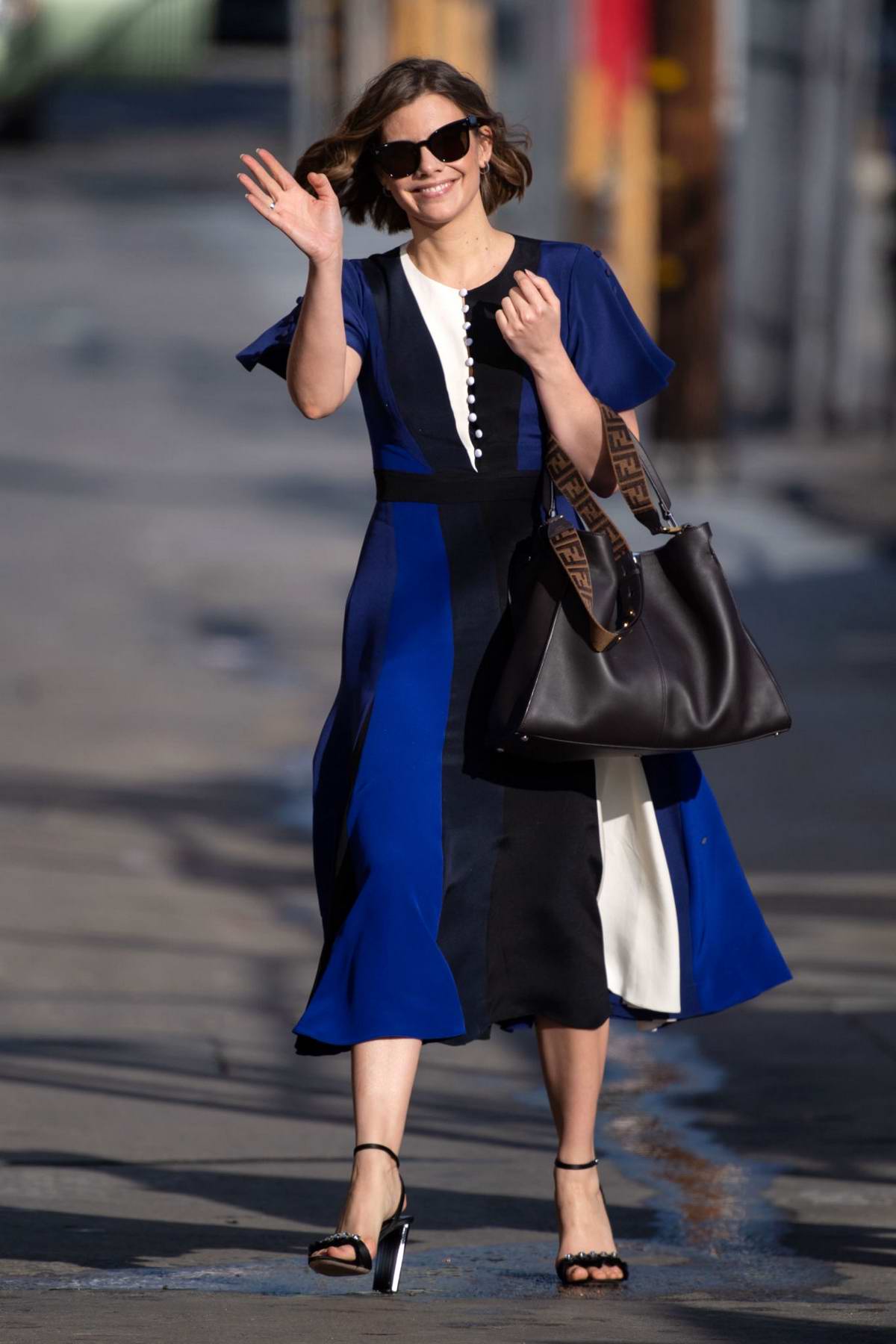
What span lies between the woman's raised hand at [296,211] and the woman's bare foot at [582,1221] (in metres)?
1.49

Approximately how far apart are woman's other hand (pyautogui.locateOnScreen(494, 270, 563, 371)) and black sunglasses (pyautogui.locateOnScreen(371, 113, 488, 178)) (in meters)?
0.23

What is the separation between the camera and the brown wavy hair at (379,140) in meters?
3.87

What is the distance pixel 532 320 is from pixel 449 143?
32cm

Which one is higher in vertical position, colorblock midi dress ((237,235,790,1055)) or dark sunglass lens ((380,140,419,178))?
dark sunglass lens ((380,140,419,178))

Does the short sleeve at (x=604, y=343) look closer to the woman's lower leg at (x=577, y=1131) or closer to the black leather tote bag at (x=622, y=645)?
the black leather tote bag at (x=622, y=645)

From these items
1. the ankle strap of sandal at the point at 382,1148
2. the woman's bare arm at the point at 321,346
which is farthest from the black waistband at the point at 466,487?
the ankle strap of sandal at the point at 382,1148

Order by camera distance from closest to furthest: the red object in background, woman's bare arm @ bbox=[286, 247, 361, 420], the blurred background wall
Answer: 1. woman's bare arm @ bbox=[286, 247, 361, 420]
2. the blurred background wall
3. the red object in background

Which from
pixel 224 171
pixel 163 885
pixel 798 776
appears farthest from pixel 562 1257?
pixel 224 171

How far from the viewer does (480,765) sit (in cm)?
386

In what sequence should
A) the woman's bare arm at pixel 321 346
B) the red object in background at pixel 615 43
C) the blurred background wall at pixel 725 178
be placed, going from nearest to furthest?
the woman's bare arm at pixel 321 346 → the blurred background wall at pixel 725 178 → the red object in background at pixel 615 43

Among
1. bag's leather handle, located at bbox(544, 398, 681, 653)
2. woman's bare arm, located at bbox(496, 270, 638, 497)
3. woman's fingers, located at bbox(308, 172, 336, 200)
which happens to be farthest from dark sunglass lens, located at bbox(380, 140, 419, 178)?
bag's leather handle, located at bbox(544, 398, 681, 653)

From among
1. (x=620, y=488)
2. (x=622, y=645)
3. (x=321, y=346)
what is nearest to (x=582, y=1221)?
(x=622, y=645)

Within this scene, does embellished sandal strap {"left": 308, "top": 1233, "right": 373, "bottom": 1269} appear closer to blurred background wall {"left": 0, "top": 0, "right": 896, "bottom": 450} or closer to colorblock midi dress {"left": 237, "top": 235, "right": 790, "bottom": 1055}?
colorblock midi dress {"left": 237, "top": 235, "right": 790, "bottom": 1055}

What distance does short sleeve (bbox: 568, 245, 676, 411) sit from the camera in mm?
3924
